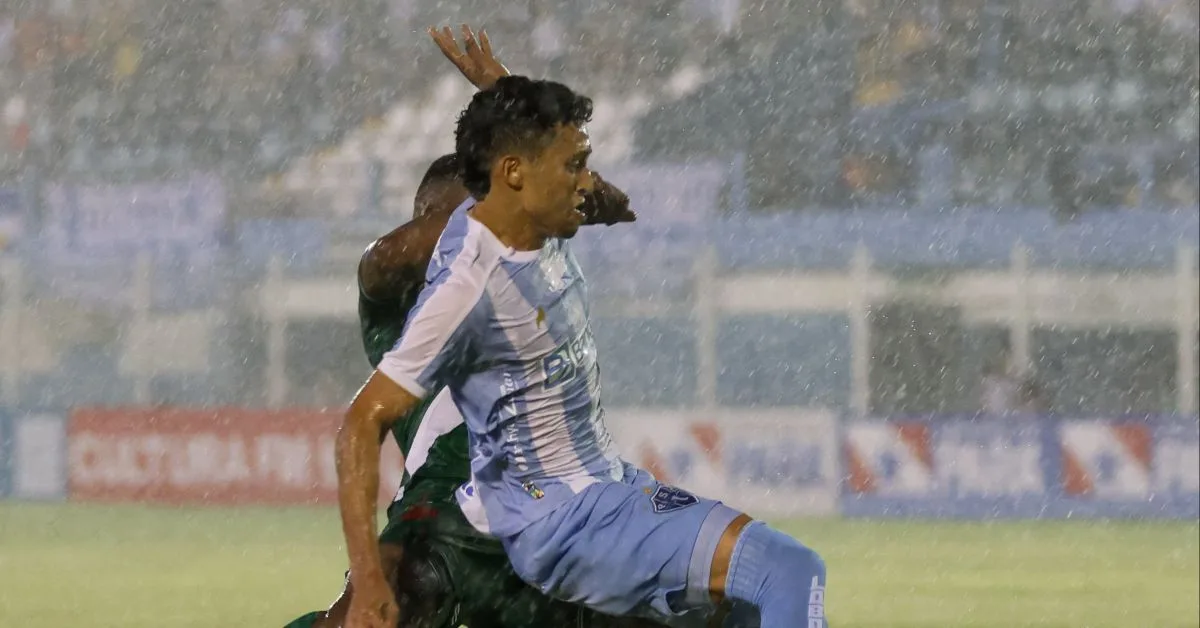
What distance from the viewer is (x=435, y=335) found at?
127 inches

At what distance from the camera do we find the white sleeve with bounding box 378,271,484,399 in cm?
321

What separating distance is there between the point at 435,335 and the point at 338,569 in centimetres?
678

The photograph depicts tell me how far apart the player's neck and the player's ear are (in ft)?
0.16

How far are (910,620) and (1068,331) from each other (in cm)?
1013

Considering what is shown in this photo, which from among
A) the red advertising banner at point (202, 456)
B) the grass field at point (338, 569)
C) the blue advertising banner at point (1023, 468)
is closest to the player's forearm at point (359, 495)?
the grass field at point (338, 569)

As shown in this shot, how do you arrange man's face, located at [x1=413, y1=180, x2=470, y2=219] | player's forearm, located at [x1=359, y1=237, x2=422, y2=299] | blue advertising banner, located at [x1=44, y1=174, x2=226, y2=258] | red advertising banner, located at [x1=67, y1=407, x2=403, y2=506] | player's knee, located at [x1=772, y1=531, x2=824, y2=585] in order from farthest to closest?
blue advertising banner, located at [x1=44, y1=174, x2=226, y2=258] < red advertising banner, located at [x1=67, y1=407, x2=403, y2=506] < man's face, located at [x1=413, y1=180, x2=470, y2=219] < player's forearm, located at [x1=359, y1=237, x2=422, y2=299] < player's knee, located at [x1=772, y1=531, x2=824, y2=585]

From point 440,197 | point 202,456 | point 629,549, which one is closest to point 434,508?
point 629,549

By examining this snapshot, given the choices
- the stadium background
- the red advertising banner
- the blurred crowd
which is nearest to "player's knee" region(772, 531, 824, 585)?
the stadium background

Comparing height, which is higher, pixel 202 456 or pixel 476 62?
pixel 476 62

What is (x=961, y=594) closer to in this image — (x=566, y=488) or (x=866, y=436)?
(x=866, y=436)

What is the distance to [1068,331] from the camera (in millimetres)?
17297

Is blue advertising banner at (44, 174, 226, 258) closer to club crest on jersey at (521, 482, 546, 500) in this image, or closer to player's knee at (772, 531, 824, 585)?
club crest on jersey at (521, 482, 546, 500)

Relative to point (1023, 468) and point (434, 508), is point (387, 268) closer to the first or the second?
point (434, 508)

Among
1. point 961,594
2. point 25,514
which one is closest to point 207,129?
point 25,514
